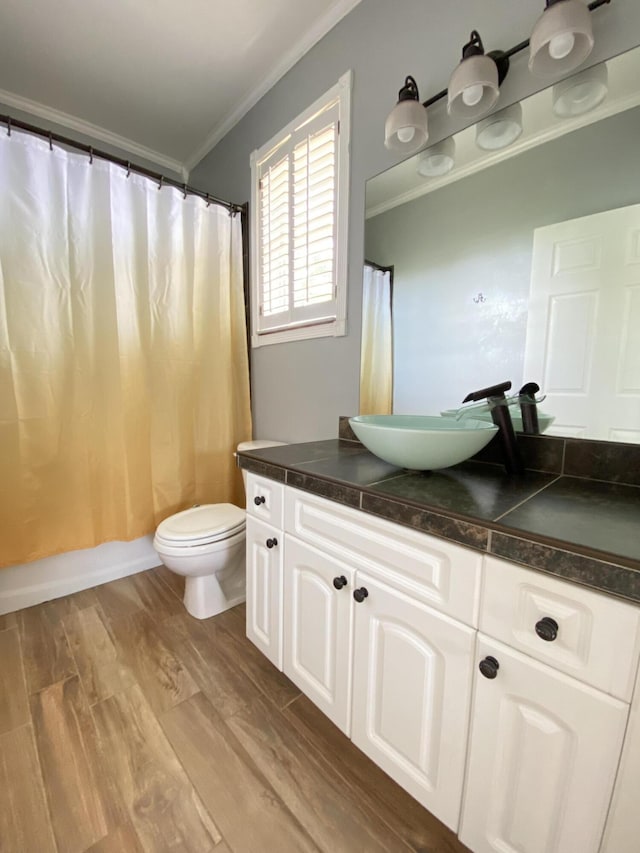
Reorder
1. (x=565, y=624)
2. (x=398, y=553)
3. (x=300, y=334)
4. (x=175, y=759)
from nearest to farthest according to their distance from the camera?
1. (x=565, y=624)
2. (x=398, y=553)
3. (x=175, y=759)
4. (x=300, y=334)

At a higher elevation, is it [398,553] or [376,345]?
[376,345]

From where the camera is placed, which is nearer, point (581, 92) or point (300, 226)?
point (581, 92)

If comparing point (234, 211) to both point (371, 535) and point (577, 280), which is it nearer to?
point (577, 280)

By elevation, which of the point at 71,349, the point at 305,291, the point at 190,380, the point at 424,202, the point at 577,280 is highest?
the point at 424,202

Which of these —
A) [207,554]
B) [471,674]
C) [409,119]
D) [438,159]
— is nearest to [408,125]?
[409,119]

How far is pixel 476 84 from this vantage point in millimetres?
925

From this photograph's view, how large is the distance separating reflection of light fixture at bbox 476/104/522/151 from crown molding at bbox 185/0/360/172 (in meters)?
0.86

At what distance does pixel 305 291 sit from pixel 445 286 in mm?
703

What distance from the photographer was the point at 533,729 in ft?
1.99

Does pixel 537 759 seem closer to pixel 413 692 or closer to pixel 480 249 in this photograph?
pixel 413 692

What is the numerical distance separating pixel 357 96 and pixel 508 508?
165cm

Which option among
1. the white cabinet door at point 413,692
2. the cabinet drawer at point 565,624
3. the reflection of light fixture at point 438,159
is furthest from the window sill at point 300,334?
the cabinet drawer at point 565,624

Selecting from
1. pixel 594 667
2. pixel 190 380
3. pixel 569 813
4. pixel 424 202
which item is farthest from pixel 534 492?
pixel 190 380

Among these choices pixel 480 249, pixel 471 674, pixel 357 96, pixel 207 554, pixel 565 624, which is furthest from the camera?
pixel 207 554
